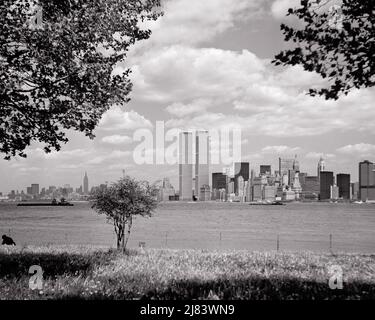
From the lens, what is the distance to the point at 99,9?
45.7ft

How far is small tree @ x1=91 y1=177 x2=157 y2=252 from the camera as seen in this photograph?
2981cm

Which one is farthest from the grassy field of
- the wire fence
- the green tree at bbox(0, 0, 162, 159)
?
the wire fence

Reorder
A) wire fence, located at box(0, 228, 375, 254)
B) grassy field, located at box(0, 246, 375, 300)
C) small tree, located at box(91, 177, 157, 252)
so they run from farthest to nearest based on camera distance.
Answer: wire fence, located at box(0, 228, 375, 254)
small tree, located at box(91, 177, 157, 252)
grassy field, located at box(0, 246, 375, 300)

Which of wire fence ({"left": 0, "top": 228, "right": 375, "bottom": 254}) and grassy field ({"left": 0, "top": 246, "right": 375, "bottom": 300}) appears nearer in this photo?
grassy field ({"left": 0, "top": 246, "right": 375, "bottom": 300})

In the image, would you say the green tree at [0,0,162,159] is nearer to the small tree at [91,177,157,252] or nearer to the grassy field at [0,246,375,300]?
the grassy field at [0,246,375,300]

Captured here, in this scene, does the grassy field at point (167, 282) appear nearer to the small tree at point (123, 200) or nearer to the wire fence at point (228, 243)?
the small tree at point (123, 200)

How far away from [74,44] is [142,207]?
1799cm

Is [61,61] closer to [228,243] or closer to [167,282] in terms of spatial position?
[167,282]

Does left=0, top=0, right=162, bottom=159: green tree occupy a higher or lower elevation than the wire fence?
higher

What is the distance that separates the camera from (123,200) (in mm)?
29641

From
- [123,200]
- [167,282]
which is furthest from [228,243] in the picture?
[167,282]

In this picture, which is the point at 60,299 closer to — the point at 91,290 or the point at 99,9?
the point at 91,290

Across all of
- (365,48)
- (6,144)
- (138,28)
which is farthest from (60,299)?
(138,28)

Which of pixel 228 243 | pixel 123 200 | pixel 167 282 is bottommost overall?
pixel 228 243
